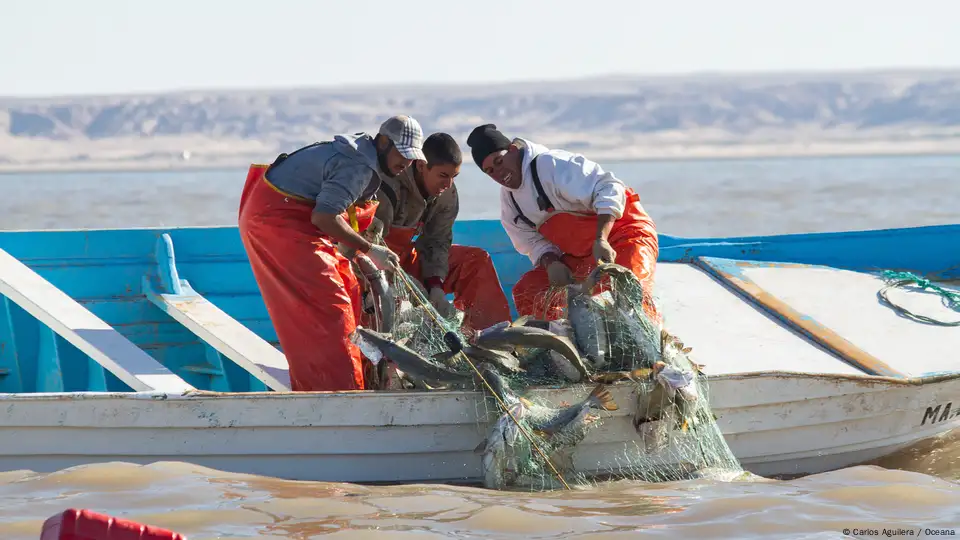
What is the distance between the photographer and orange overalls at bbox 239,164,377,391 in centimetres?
588

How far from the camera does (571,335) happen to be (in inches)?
227

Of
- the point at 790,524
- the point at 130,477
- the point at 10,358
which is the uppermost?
the point at 10,358

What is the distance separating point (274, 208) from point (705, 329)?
249cm

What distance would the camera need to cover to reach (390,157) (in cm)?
607

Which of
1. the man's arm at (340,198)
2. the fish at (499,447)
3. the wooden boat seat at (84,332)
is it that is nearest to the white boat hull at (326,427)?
the fish at (499,447)

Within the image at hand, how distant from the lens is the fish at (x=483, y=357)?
5609mm

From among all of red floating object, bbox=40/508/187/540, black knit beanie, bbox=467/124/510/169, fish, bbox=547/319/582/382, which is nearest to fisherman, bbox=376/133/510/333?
black knit beanie, bbox=467/124/510/169

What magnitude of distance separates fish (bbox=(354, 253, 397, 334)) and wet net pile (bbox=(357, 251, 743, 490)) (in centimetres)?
19

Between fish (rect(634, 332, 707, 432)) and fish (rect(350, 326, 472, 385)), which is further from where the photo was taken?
fish (rect(350, 326, 472, 385))

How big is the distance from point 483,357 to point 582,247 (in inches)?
55.1

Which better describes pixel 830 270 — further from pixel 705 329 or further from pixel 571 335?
pixel 571 335

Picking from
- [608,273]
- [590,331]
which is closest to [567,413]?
[590,331]

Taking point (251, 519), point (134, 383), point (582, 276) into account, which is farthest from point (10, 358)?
point (582, 276)

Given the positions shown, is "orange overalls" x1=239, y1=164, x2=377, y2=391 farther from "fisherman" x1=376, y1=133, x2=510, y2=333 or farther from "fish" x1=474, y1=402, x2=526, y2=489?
"fish" x1=474, y1=402, x2=526, y2=489
